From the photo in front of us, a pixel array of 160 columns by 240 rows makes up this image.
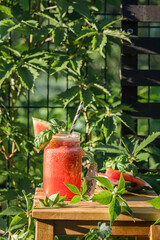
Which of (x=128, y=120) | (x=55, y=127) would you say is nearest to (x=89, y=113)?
(x=128, y=120)

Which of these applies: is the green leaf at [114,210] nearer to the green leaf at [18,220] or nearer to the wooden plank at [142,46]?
the green leaf at [18,220]

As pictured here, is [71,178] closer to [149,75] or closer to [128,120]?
[128,120]

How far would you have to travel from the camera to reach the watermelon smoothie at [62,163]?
50.4 inches

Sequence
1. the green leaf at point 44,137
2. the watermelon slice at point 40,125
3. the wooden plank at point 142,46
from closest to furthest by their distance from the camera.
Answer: the green leaf at point 44,137
the watermelon slice at point 40,125
the wooden plank at point 142,46

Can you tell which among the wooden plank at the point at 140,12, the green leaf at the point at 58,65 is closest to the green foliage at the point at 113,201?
the green leaf at the point at 58,65

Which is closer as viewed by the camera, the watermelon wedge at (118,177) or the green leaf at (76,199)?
the green leaf at (76,199)

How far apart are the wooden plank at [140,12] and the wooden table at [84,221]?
39.8 inches

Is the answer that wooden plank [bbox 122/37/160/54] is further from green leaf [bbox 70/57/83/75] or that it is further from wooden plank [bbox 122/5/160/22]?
green leaf [bbox 70/57/83/75]

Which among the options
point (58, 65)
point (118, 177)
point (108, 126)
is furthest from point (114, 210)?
point (58, 65)

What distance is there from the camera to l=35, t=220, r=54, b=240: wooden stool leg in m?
1.18

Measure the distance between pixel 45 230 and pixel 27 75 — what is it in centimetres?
73

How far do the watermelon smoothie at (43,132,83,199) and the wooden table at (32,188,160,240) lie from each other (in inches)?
4.0

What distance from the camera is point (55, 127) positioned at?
1.31 metres

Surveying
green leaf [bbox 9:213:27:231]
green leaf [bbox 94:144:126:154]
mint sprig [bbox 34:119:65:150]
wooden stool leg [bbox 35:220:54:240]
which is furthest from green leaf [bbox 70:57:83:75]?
wooden stool leg [bbox 35:220:54:240]
